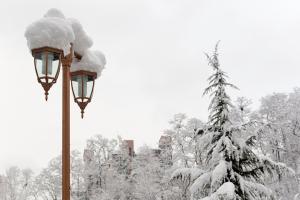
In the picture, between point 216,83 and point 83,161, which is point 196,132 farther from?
point 83,161

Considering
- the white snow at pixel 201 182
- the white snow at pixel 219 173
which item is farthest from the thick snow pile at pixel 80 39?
the white snow at pixel 201 182

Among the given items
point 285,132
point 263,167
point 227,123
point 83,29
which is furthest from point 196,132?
point 285,132

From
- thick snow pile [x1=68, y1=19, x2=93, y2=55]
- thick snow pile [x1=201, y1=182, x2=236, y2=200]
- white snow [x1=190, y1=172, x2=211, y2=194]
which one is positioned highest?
thick snow pile [x1=68, y1=19, x2=93, y2=55]

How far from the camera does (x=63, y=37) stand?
6348 millimetres

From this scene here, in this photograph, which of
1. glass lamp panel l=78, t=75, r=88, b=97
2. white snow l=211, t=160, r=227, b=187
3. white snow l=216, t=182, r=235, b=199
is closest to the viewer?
glass lamp panel l=78, t=75, r=88, b=97

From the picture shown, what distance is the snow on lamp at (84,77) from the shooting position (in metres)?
7.10

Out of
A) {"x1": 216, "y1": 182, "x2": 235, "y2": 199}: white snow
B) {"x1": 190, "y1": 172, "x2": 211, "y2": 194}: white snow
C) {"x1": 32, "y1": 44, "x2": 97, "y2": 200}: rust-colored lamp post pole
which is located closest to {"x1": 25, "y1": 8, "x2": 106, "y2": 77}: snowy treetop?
{"x1": 32, "y1": 44, "x2": 97, "y2": 200}: rust-colored lamp post pole

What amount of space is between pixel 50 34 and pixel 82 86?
3.54 ft

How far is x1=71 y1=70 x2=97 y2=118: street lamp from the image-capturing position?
709 centimetres

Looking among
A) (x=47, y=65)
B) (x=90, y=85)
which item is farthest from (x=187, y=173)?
(x=47, y=65)

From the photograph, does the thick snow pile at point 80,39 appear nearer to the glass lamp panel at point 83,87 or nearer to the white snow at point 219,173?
the glass lamp panel at point 83,87

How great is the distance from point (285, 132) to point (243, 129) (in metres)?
34.2

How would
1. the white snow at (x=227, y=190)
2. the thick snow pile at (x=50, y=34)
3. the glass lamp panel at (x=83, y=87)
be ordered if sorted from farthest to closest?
the white snow at (x=227, y=190), the glass lamp panel at (x=83, y=87), the thick snow pile at (x=50, y=34)

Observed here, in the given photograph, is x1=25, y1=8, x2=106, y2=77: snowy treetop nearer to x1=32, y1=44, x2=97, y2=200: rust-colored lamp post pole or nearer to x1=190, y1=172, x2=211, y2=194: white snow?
x1=32, y1=44, x2=97, y2=200: rust-colored lamp post pole
